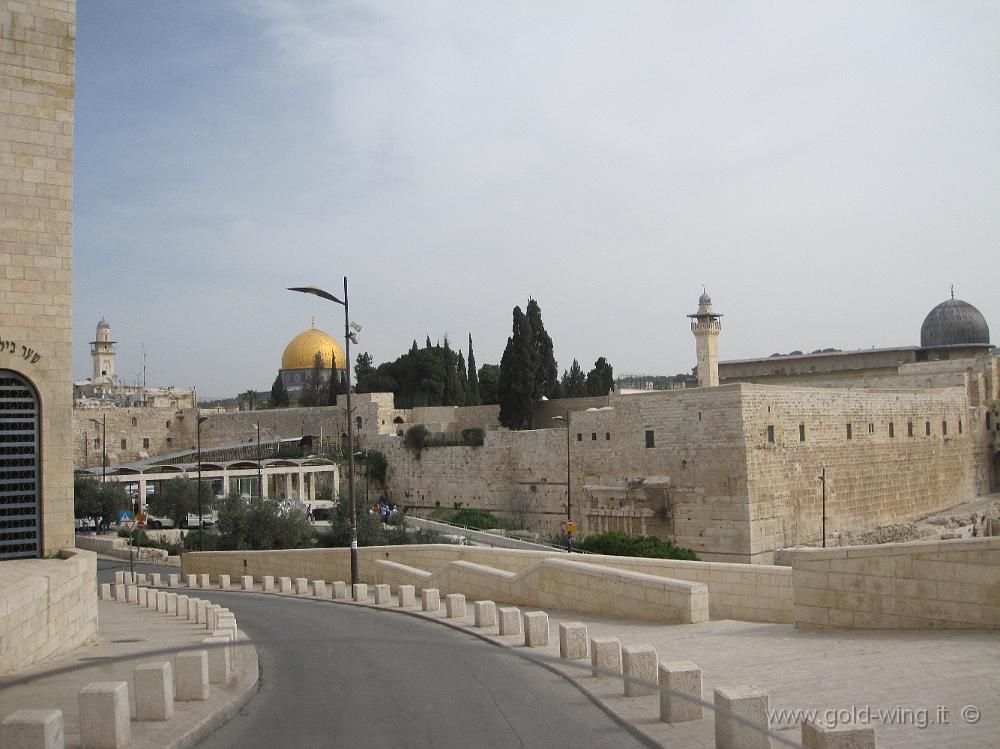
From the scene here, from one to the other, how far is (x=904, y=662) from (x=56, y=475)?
25.5 feet

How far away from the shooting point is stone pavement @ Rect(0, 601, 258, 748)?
15.7ft

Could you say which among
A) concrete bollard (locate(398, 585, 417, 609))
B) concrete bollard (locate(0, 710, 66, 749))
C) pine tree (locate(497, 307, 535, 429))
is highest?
pine tree (locate(497, 307, 535, 429))

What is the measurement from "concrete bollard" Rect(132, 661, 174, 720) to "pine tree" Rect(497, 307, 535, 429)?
2678 cm

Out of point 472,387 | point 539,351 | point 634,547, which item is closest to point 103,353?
point 472,387

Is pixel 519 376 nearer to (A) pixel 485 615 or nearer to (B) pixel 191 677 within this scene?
(A) pixel 485 615

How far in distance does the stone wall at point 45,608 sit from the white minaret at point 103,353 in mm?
63483

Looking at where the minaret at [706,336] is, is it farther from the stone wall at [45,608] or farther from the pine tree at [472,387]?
the stone wall at [45,608]

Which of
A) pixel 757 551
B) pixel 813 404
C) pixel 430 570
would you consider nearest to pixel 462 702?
pixel 430 570

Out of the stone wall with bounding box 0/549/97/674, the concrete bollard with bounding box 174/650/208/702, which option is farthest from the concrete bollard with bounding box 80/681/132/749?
the stone wall with bounding box 0/549/97/674

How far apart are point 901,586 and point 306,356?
53048 millimetres

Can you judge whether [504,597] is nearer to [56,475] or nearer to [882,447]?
[56,475]

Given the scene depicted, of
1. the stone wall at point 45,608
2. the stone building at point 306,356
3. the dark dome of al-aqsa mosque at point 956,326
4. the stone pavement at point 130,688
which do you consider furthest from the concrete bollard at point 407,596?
the stone building at point 306,356

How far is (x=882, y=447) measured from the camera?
89.7 ft

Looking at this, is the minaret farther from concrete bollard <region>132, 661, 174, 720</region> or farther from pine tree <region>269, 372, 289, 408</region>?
concrete bollard <region>132, 661, 174, 720</region>
